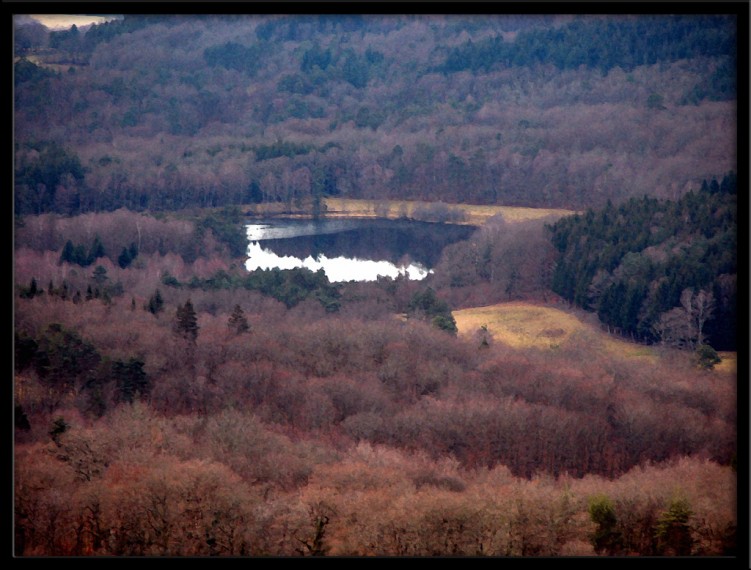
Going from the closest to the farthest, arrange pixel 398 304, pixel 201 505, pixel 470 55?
pixel 201 505 → pixel 398 304 → pixel 470 55

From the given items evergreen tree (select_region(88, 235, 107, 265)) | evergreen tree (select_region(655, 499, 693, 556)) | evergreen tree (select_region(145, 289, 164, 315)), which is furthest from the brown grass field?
evergreen tree (select_region(655, 499, 693, 556))

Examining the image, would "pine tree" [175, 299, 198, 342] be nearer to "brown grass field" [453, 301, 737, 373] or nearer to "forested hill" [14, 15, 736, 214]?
"forested hill" [14, 15, 736, 214]

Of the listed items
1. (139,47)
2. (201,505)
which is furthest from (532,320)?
(201,505)

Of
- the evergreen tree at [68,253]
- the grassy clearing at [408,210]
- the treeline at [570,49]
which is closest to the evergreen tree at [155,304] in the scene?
the evergreen tree at [68,253]

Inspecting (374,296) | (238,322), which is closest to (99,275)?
(238,322)
